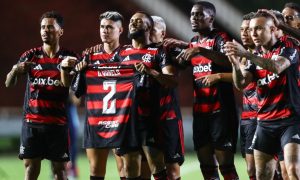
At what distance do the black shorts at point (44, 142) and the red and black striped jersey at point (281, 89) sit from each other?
7.20ft

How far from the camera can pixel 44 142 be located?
853cm

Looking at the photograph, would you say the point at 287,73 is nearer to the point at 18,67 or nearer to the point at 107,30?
the point at 107,30

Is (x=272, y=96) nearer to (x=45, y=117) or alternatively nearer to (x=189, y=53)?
(x=189, y=53)

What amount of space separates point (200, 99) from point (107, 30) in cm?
118

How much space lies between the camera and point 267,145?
751 cm

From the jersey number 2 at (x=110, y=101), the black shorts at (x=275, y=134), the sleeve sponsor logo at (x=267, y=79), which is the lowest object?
the black shorts at (x=275, y=134)

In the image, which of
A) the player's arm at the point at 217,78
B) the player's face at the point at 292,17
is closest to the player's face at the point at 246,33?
the player's face at the point at 292,17

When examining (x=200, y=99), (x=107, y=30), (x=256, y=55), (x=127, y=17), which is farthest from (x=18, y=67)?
(x=127, y=17)

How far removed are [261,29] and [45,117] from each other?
246cm

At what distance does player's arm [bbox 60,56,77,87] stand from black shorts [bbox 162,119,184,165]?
1057mm

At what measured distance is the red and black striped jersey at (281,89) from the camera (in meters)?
7.47

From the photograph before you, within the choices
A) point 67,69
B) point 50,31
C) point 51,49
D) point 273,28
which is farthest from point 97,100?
point 273,28

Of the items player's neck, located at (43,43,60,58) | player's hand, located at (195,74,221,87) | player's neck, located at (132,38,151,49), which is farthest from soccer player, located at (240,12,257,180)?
player's neck, located at (43,43,60,58)

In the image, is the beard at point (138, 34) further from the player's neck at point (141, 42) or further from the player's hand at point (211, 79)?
the player's hand at point (211, 79)
